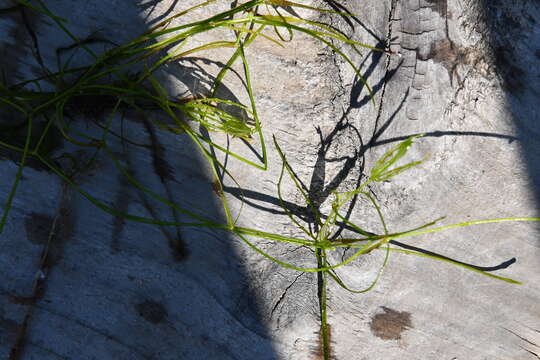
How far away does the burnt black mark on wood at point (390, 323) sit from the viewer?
88 centimetres

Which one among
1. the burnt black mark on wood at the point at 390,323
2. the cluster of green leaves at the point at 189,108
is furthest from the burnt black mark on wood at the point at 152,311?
the burnt black mark on wood at the point at 390,323

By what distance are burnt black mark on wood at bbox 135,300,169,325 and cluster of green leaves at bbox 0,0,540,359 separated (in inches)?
8.0

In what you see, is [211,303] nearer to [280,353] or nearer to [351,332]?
[280,353]

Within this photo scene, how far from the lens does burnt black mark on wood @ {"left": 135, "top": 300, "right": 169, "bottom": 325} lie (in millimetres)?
911

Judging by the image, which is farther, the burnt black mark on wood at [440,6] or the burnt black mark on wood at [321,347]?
the burnt black mark on wood at [321,347]

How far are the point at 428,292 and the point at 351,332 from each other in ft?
0.66

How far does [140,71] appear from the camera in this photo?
2.87 feet

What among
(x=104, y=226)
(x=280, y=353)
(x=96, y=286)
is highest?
(x=104, y=226)

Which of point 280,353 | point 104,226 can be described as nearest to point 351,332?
point 280,353

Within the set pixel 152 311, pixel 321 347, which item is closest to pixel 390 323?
pixel 321 347

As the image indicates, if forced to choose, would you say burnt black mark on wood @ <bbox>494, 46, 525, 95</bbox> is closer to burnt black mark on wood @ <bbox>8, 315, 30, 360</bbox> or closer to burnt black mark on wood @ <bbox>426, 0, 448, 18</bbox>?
burnt black mark on wood @ <bbox>426, 0, 448, 18</bbox>

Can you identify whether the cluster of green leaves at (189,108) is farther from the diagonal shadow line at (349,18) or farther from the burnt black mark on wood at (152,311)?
the burnt black mark on wood at (152,311)

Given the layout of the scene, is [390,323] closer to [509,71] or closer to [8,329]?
[509,71]

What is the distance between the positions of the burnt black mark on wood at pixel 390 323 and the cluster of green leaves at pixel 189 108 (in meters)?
0.10
